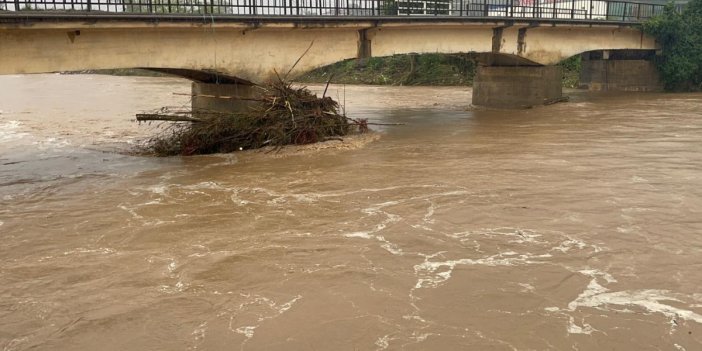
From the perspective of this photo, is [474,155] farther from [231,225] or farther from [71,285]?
[71,285]

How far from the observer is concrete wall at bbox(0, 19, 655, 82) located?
14469 mm

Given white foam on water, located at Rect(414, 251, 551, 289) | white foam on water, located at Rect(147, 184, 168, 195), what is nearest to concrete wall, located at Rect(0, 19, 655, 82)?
white foam on water, located at Rect(147, 184, 168, 195)

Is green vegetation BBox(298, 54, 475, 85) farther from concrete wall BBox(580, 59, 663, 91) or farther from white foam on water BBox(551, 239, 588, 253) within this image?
white foam on water BBox(551, 239, 588, 253)

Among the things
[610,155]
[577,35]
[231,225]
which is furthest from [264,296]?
[577,35]

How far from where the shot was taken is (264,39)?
19.0m

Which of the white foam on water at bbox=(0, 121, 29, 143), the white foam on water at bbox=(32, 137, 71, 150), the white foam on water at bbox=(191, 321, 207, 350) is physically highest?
the white foam on water at bbox=(0, 121, 29, 143)

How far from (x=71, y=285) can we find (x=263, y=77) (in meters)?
12.1

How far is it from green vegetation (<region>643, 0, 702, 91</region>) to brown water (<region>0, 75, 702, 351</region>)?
61.5 feet

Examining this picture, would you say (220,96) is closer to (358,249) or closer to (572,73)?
(358,249)

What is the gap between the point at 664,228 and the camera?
374 inches

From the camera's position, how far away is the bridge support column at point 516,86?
29.2 meters

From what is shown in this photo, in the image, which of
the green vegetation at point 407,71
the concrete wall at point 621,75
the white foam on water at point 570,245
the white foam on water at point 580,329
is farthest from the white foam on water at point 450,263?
the green vegetation at point 407,71

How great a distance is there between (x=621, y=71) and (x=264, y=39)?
25.3 meters

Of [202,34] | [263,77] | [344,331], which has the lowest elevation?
[344,331]
